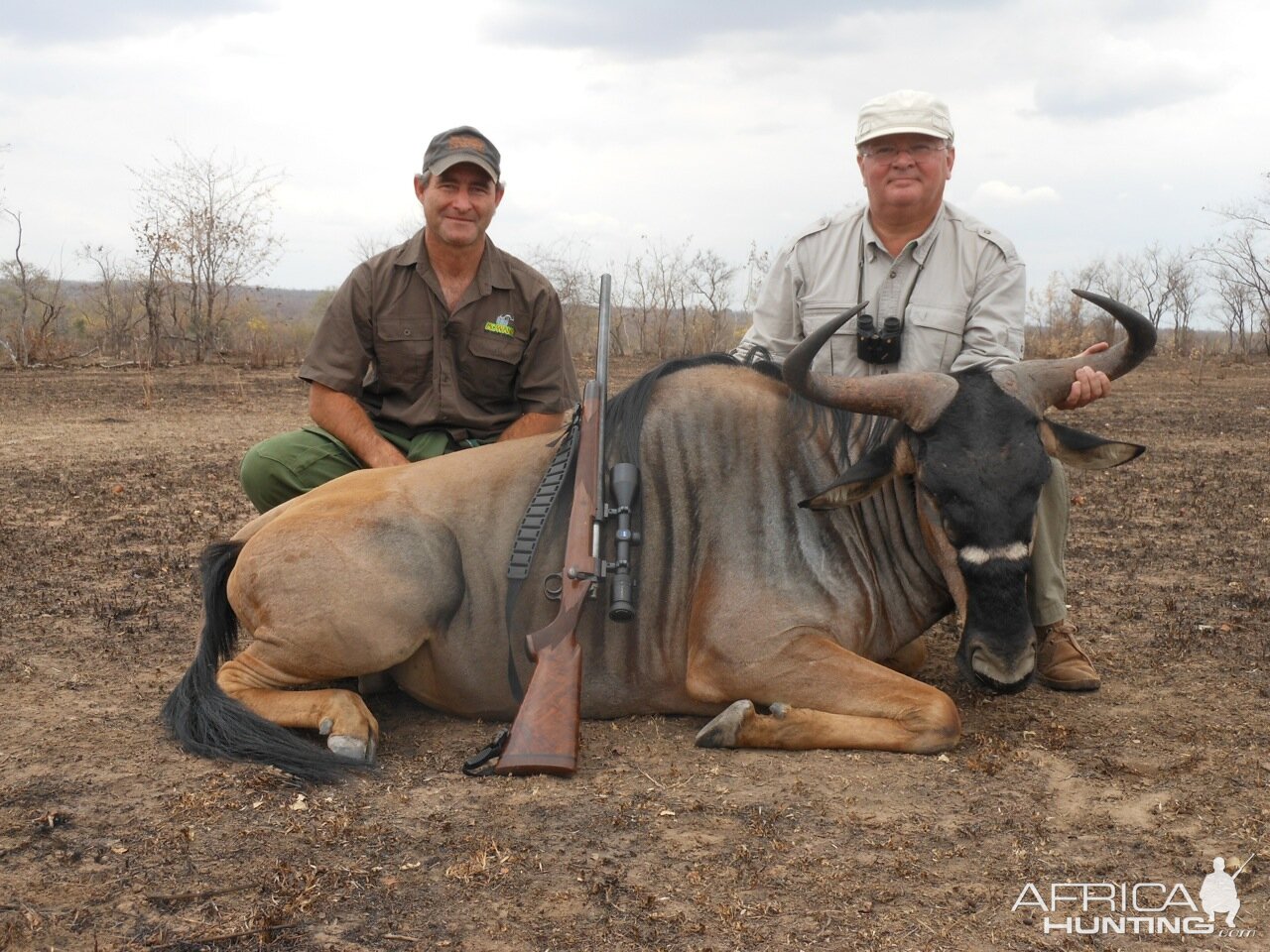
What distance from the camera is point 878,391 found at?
4520 millimetres

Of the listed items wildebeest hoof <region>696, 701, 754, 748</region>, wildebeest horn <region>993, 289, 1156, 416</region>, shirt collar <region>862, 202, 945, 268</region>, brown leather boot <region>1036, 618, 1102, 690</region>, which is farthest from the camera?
shirt collar <region>862, 202, 945, 268</region>

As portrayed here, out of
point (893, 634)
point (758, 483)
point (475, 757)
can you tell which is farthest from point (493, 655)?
point (893, 634)

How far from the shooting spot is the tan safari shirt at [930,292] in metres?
5.46

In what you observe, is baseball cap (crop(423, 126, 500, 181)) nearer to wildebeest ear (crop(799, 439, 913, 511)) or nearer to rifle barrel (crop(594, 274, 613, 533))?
rifle barrel (crop(594, 274, 613, 533))

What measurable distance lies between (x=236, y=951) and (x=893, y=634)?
286 cm

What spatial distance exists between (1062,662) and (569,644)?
2.28 m

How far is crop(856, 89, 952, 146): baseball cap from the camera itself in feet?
17.4

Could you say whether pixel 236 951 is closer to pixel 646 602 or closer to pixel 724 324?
pixel 646 602

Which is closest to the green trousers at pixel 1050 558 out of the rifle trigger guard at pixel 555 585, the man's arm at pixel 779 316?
the man's arm at pixel 779 316

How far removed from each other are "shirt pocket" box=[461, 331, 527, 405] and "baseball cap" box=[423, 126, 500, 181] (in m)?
0.85

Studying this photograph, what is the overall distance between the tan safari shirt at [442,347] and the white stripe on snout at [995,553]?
274cm

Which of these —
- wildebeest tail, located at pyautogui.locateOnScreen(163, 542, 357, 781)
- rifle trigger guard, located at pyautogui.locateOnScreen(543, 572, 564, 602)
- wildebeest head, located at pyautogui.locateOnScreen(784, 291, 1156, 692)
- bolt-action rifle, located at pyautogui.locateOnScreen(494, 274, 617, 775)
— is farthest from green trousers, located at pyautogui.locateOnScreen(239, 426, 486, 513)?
wildebeest head, located at pyautogui.locateOnScreen(784, 291, 1156, 692)

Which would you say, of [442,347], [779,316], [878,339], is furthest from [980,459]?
[442,347]

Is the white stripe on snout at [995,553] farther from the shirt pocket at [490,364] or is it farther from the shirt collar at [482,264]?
the shirt collar at [482,264]
